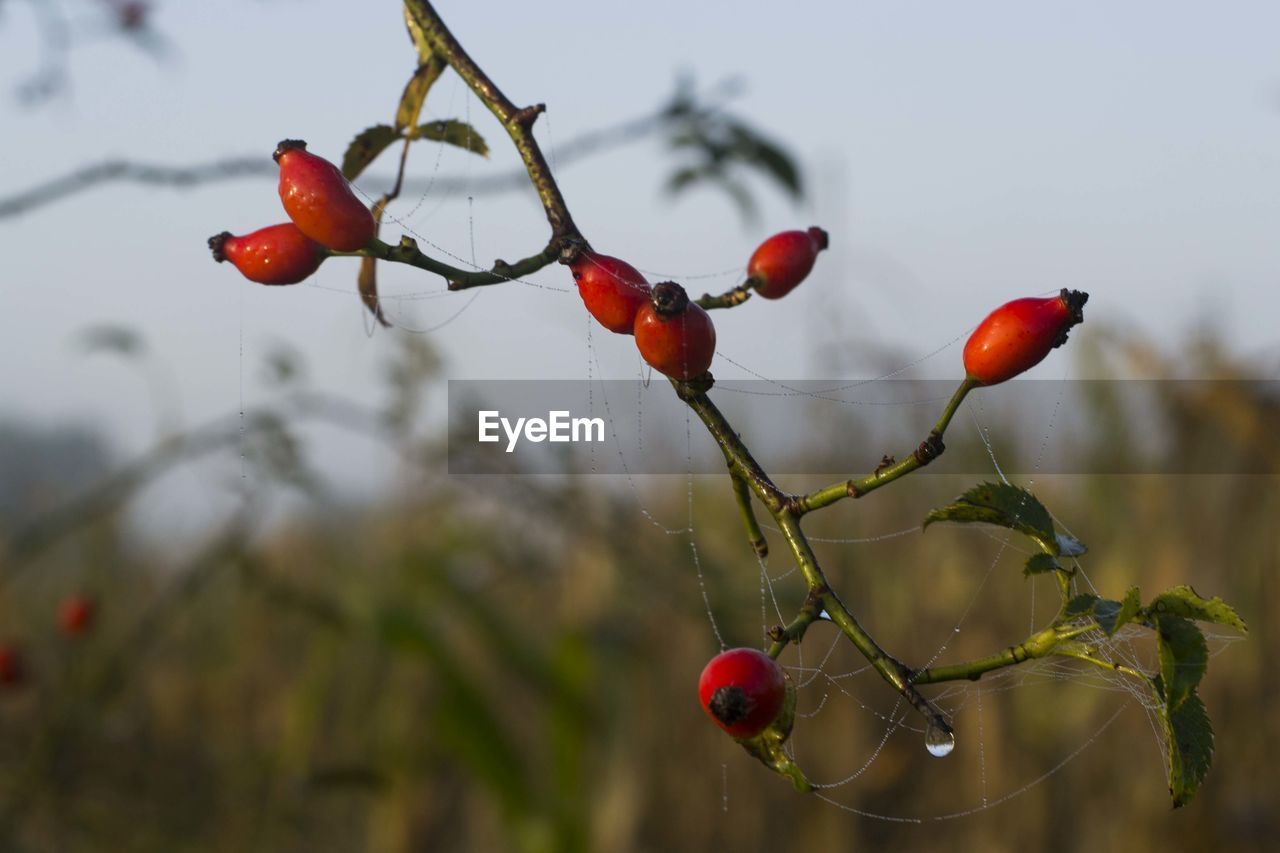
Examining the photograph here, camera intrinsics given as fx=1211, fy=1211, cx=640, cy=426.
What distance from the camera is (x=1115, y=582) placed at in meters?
3.67

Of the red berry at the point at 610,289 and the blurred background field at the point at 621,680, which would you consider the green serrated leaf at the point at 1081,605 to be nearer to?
the red berry at the point at 610,289

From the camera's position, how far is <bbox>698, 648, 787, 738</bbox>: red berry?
0.66 m

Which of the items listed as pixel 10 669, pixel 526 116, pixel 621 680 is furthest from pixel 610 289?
pixel 621 680

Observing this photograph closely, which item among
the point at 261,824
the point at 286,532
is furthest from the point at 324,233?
the point at 286,532

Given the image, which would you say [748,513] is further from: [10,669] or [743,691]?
[10,669]

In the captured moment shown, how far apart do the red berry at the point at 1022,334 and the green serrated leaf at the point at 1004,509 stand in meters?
0.07

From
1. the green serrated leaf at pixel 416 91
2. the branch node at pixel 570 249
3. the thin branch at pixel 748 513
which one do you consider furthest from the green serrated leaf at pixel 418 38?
the thin branch at pixel 748 513

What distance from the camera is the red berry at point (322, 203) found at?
751 mm

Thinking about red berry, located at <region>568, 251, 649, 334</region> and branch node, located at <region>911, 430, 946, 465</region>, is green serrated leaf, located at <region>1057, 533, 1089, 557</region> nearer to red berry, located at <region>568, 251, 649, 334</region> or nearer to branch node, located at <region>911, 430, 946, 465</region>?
branch node, located at <region>911, 430, 946, 465</region>

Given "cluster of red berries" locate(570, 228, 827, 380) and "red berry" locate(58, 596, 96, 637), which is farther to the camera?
"red berry" locate(58, 596, 96, 637)

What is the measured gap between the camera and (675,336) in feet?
2.20

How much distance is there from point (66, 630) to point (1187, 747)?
92.0 inches

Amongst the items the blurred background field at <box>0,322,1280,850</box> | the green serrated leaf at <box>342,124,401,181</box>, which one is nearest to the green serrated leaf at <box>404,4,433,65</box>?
the green serrated leaf at <box>342,124,401,181</box>

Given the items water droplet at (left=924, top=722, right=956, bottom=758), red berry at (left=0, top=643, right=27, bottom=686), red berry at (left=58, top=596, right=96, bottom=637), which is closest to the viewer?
water droplet at (left=924, top=722, right=956, bottom=758)
